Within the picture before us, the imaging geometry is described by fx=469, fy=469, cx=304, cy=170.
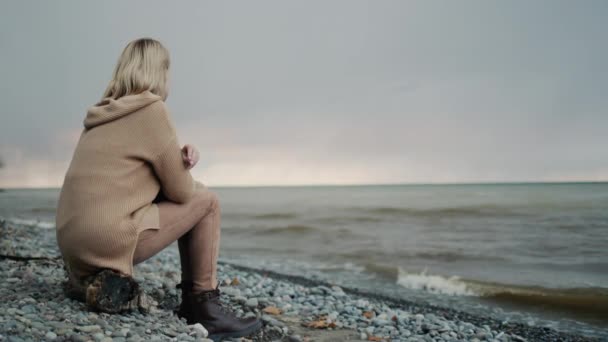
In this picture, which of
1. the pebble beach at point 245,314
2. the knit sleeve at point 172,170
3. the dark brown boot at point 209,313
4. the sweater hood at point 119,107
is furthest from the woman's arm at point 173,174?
the pebble beach at point 245,314

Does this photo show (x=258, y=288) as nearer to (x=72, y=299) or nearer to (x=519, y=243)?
(x=72, y=299)

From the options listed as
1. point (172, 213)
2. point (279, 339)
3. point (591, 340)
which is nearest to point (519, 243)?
point (591, 340)

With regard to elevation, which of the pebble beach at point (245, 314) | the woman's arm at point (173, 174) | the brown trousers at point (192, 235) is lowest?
the pebble beach at point (245, 314)

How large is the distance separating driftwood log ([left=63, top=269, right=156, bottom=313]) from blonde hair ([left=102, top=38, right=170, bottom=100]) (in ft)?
3.45

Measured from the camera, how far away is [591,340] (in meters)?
5.01

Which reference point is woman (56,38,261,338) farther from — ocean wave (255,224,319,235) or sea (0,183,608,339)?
ocean wave (255,224,319,235)

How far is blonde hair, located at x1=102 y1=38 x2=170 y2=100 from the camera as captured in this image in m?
2.68

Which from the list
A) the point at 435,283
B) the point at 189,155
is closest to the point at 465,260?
the point at 435,283

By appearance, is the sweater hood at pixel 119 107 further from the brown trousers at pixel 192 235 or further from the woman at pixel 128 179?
the brown trousers at pixel 192 235

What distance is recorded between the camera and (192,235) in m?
2.97

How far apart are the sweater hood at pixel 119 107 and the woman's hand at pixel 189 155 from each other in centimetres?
32

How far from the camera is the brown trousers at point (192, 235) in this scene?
2.79m

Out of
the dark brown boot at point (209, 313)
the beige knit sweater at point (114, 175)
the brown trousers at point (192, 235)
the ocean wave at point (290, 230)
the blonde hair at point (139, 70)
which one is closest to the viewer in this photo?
the beige knit sweater at point (114, 175)

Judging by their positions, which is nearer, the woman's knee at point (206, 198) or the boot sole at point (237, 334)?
the woman's knee at point (206, 198)
